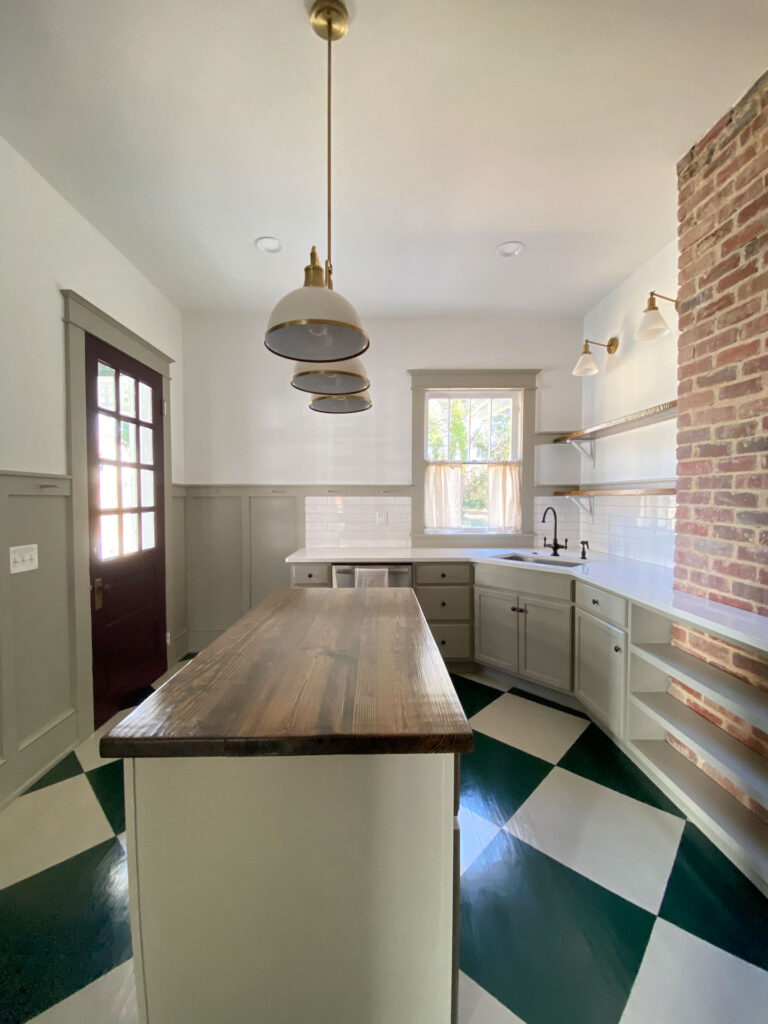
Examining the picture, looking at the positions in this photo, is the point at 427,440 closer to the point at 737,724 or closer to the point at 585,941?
the point at 737,724

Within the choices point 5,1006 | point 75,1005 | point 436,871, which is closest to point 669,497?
point 436,871

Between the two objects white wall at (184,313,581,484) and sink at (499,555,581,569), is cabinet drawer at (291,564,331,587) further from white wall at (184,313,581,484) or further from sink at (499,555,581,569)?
sink at (499,555,581,569)

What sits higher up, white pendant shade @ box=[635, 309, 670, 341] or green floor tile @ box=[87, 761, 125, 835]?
white pendant shade @ box=[635, 309, 670, 341]

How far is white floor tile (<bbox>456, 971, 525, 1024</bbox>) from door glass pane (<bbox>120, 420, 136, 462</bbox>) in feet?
10.2

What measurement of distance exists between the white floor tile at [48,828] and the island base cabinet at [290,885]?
1.06 meters

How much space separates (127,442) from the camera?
2771 mm

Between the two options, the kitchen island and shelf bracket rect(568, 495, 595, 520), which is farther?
shelf bracket rect(568, 495, 595, 520)

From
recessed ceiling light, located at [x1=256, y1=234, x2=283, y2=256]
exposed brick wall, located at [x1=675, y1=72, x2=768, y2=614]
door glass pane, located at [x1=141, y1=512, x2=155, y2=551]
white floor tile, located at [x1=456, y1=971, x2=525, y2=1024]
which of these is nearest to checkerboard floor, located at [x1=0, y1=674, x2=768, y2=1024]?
white floor tile, located at [x1=456, y1=971, x2=525, y2=1024]

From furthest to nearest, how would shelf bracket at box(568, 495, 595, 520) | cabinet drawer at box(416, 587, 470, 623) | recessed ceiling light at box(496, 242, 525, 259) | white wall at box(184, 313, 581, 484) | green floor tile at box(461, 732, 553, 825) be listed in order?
white wall at box(184, 313, 581, 484), shelf bracket at box(568, 495, 595, 520), cabinet drawer at box(416, 587, 470, 623), recessed ceiling light at box(496, 242, 525, 259), green floor tile at box(461, 732, 553, 825)

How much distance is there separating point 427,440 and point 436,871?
317cm

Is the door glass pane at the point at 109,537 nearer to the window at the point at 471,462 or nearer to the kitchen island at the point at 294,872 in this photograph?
the kitchen island at the point at 294,872

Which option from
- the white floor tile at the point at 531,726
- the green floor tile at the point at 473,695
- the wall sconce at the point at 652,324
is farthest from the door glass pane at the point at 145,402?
the wall sconce at the point at 652,324

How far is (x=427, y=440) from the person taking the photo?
3.68 m

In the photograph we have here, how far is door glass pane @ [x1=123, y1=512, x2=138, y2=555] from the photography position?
9.00ft
